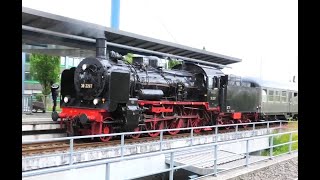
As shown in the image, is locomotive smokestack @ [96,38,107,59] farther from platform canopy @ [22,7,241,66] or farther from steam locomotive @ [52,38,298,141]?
platform canopy @ [22,7,241,66]

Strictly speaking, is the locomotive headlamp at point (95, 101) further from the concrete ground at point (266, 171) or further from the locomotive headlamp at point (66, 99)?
the concrete ground at point (266, 171)

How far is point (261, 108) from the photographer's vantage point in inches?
880

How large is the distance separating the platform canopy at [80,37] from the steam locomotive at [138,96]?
1853 mm

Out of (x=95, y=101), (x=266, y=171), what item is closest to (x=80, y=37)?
(x=95, y=101)

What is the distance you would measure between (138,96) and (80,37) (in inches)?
173

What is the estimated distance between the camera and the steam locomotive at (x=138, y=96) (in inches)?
502

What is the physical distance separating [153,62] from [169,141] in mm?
4559

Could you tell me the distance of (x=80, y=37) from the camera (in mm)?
16297

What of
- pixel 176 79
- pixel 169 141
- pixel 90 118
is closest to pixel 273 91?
pixel 176 79

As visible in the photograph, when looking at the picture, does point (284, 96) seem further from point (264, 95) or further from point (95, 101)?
point (95, 101)

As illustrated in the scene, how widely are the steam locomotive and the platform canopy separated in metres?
1.85

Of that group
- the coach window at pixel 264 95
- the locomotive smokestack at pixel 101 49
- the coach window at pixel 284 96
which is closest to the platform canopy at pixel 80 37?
the locomotive smokestack at pixel 101 49

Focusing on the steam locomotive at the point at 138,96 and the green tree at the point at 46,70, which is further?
the green tree at the point at 46,70
